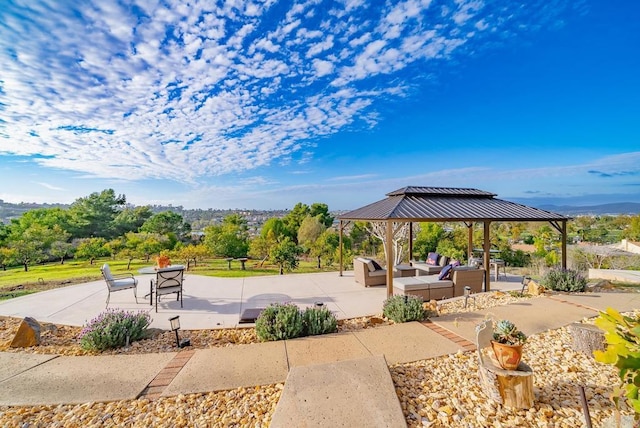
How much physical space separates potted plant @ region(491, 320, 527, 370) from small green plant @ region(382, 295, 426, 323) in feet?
6.74

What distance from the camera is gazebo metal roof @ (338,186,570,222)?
286 inches

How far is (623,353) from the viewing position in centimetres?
105

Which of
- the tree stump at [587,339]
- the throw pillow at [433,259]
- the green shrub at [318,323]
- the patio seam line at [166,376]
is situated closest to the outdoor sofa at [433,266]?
the throw pillow at [433,259]

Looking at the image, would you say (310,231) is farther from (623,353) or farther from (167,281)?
(623,353)

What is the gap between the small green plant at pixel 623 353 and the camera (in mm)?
985

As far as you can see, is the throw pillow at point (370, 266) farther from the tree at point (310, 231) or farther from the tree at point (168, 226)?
the tree at point (168, 226)

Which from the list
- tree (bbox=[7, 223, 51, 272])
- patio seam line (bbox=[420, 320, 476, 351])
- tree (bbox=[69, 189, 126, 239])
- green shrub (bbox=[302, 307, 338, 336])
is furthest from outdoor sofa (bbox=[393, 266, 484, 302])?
tree (bbox=[69, 189, 126, 239])

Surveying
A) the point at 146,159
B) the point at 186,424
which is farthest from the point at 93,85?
the point at 186,424

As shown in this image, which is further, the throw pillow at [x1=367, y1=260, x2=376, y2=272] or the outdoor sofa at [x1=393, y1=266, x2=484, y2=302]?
the throw pillow at [x1=367, y1=260, x2=376, y2=272]

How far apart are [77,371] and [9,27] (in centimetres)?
671

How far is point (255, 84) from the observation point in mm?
9242

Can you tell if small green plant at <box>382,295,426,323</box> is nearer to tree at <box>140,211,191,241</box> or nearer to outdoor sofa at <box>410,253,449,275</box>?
outdoor sofa at <box>410,253,449,275</box>

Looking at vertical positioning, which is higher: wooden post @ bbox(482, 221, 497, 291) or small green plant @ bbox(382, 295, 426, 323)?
wooden post @ bbox(482, 221, 497, 291)

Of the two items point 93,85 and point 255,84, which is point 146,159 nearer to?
point 93,85
